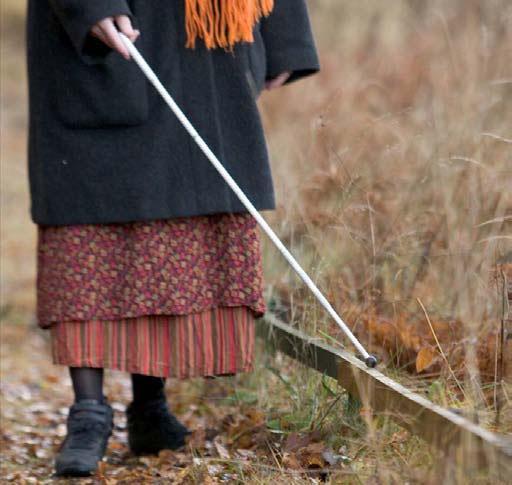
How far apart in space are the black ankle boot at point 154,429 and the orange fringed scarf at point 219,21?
3.42ft

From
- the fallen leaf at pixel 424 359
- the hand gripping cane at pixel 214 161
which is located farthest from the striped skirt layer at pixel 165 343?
the fallen leaf at pixel 424 359

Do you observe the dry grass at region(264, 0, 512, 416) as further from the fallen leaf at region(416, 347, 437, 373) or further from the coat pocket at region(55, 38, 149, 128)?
the coat pocket at region(55, 38, 149, 128)

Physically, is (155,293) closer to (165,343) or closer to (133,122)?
(165,343)

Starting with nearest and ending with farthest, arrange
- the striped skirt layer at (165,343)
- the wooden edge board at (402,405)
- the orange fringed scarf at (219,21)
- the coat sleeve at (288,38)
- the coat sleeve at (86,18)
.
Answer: the wooden edge board at (402,405), the coat sleeve at (86,18), the orange fringed scarf at (219,21), the striped skirt layer at (165,343), the coat sleeve at (288,38)

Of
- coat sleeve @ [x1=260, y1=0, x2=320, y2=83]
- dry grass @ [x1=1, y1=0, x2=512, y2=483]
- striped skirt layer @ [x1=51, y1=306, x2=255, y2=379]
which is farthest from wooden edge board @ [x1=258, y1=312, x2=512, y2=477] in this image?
coat sleeve @ [x1=260, y1=0, x2=320, y2=83]

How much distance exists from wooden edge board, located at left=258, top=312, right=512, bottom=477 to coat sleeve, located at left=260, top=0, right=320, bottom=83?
0.74m

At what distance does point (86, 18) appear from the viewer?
8.43ft

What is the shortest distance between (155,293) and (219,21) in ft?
2.35

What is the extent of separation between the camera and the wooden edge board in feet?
6.08

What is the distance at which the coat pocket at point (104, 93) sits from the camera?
8.86 feet

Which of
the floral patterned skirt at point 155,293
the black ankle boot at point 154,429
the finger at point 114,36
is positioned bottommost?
the black ankle boot at point 154,429

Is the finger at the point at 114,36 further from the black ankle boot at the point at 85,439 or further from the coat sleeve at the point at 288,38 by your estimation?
the black ankle boot at the point at 85,439

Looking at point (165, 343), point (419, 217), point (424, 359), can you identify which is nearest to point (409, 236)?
point (419, 217)

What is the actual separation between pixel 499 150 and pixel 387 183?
1.23ft
